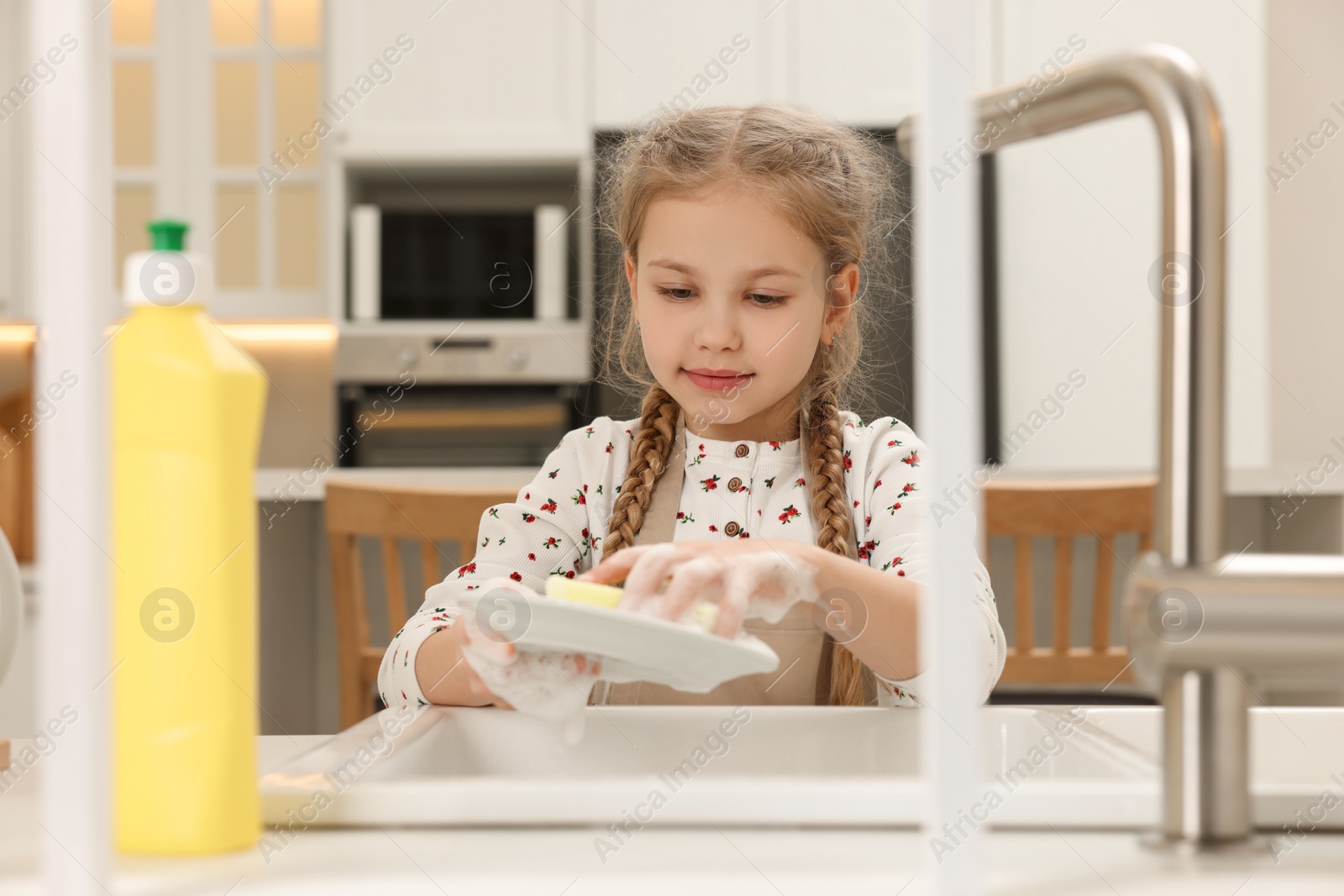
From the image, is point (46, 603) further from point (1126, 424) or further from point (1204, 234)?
point (1126, 424)

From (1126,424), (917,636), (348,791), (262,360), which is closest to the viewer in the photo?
(348,791)

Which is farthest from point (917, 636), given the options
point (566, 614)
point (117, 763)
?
point (117, 763)

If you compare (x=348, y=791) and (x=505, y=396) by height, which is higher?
(x=505, y=396)

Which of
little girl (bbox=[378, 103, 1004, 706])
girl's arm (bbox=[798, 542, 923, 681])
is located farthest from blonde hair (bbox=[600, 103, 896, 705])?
girl's arm (bbox=[798, 542, 923, 681])

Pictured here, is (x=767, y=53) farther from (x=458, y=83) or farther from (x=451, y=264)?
(x=451, y=264)

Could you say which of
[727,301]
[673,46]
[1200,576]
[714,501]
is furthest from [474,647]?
[673,46]

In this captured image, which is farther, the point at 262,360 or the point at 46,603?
the point at 262,360

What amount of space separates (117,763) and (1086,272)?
2.71 m

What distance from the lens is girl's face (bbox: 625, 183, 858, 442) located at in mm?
928

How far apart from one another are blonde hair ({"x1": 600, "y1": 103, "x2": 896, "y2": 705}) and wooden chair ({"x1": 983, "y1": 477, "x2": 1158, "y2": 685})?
40cm

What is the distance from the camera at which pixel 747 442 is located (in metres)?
1.12

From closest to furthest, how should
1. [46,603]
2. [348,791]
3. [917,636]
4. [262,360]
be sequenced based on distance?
[46,603]
[348,791]
[917,636]
[262,360]

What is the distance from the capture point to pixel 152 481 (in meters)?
0.34

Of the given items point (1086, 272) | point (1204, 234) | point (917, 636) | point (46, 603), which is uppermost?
point (1086, 272)
